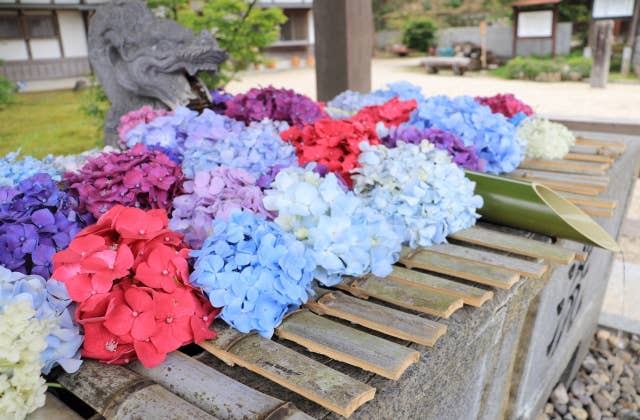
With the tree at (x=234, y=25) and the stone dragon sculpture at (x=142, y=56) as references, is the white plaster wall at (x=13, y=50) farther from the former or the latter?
the stone dragon sculpture at (x=142, y=56)

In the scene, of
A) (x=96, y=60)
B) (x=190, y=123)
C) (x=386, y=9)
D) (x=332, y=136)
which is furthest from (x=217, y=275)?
(x=386, y=9)

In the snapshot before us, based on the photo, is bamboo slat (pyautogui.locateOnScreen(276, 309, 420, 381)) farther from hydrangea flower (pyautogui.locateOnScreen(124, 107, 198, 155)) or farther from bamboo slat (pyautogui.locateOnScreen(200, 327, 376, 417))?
hydrangea flower (pyautogui.locateOnScreen(124, 107, 198, 155))

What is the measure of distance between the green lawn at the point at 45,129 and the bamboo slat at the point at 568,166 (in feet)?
19.7

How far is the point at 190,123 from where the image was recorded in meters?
2.67

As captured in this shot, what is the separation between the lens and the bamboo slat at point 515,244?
6.35ft

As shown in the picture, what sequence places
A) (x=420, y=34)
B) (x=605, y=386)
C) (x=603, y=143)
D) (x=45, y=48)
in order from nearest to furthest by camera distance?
(x=603, y=143), (x=605, y=386), (x=45, y=48), (x=420, y=34)

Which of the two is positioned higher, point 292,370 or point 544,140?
point 544,140

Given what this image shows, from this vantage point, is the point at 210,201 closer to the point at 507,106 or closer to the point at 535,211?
the point at 535,211

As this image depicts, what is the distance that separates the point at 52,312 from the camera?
1.34 m

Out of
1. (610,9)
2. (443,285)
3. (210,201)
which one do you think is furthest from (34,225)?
(610,9)

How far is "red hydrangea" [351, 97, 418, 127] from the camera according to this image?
2957 mm

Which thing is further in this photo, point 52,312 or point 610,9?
point 610,9

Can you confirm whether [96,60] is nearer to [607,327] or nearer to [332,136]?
[332,136]

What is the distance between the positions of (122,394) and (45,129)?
968 centimetres
